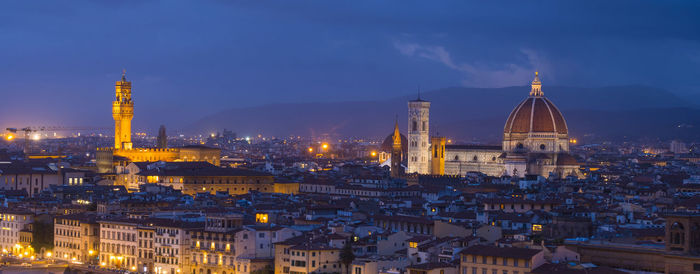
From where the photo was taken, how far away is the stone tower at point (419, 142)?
152 metres

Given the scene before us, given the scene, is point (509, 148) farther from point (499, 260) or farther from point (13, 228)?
point (499, 260)

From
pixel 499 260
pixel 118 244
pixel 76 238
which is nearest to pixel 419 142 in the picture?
pixel 76 238

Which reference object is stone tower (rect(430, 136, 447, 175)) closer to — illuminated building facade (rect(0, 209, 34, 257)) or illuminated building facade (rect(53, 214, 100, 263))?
illuminated building facade (rect(0, 209, 34, 257))

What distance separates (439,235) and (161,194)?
28.1m

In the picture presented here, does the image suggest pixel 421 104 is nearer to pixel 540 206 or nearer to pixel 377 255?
pixel 540 206

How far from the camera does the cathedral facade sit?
144m

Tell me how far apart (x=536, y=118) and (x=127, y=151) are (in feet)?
150

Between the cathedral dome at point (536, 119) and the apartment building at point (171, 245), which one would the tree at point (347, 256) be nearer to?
the apartment building at point (171, 245)

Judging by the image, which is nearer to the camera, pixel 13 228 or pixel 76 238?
pixel 76 238

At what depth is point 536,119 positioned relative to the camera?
149 metres

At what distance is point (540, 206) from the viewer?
73938 mm

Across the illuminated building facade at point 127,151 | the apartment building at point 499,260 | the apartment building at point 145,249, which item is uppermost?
the illuminated building facade at point 127,151

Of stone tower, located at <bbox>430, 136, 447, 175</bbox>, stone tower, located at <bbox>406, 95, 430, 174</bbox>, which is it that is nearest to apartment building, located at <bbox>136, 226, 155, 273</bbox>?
stone tower, located at <bbox>430, 136, 447, 175</bbox>

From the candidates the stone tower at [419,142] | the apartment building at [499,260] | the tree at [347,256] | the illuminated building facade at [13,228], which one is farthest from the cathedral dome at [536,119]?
the apartment building at [499,260]
